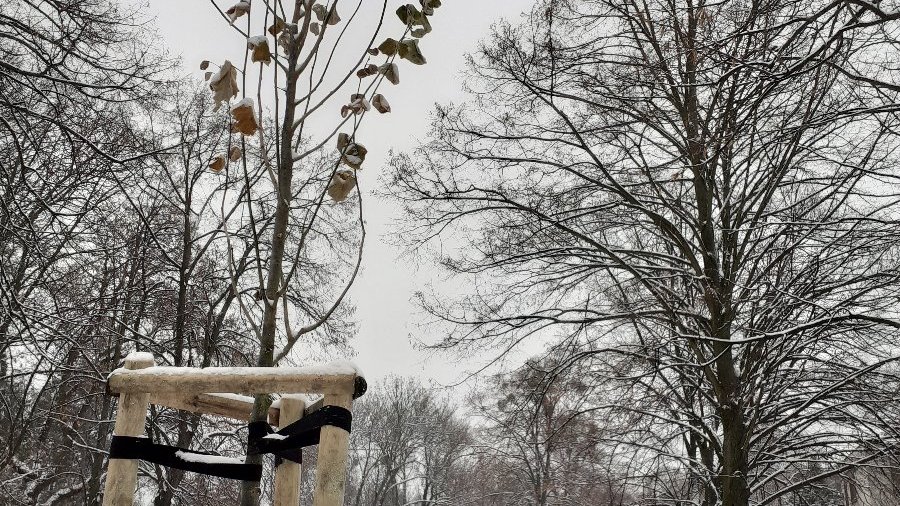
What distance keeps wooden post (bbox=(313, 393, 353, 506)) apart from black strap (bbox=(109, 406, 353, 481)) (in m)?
0.12

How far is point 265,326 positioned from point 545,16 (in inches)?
231

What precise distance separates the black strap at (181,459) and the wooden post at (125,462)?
1.1 inches

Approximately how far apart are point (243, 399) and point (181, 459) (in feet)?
1.48

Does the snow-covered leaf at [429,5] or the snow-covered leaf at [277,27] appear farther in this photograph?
the snow-covered leaf at [277,27]

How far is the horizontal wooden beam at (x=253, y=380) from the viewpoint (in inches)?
102

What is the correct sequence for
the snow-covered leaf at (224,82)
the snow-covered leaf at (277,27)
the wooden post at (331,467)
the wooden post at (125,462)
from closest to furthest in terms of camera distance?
the wooden post at (331,467) → the snow-covered leaf at (224,82) → the wooden post at (125,462) → the snow-covered leaf at (277,27)

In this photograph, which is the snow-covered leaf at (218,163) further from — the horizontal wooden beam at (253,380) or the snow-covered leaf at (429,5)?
the snow-covered leaf at (429,5)

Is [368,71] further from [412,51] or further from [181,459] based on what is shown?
[181,459]

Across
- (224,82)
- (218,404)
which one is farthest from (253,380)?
(224,82)

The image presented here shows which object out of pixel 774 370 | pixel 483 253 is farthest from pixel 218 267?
pixel 774 370

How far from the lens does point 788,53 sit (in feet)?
15.7

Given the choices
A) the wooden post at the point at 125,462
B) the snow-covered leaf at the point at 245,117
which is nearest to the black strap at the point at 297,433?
the wooden post at the point at 125,462

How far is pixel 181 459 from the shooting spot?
2.87 meters

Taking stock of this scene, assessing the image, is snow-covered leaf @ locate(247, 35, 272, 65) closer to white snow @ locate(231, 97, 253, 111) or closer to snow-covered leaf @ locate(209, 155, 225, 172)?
white snow @ locate(231, 97, 253, 111)
